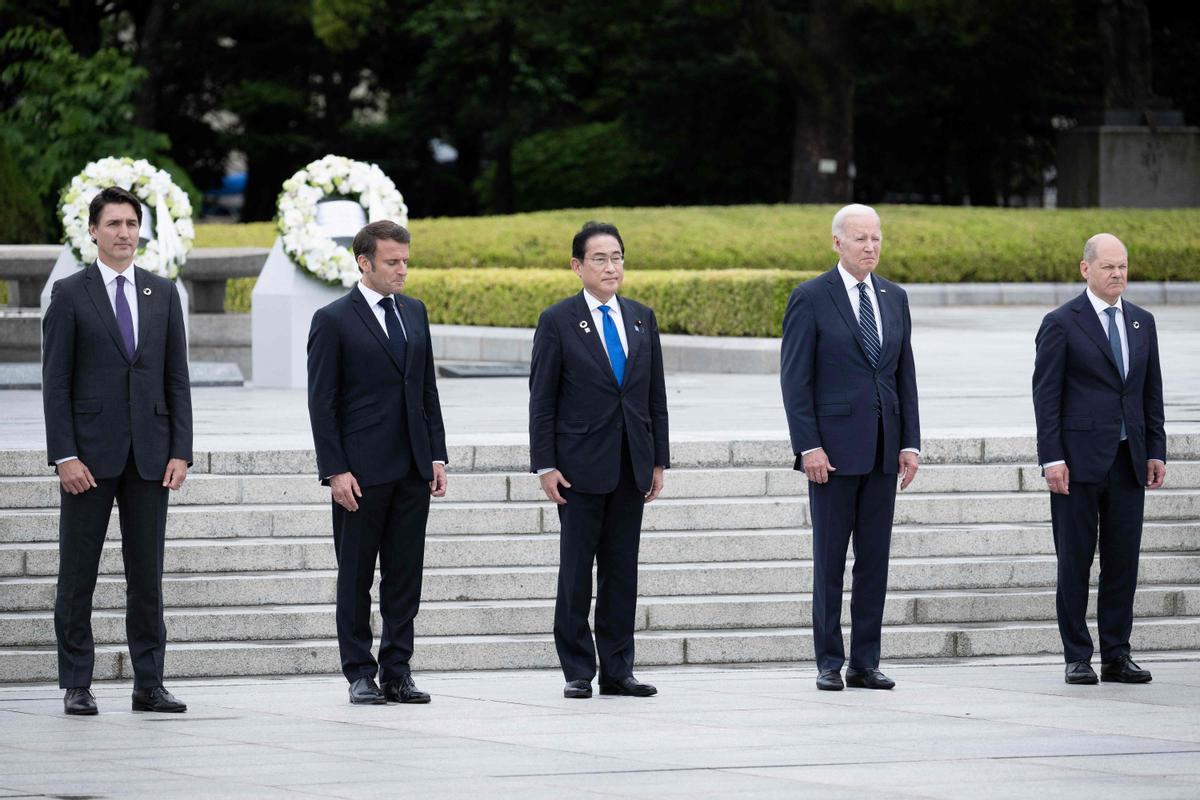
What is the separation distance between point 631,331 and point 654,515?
2.02 metres

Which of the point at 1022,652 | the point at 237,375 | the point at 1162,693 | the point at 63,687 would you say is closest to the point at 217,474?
the point at 63,687

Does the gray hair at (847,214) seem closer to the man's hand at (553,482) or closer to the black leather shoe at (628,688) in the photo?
the man's hand at (553,482)

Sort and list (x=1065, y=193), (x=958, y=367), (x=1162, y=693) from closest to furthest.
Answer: (x=1162, y=693), (x=958, y=367), (x=1065, y=193)

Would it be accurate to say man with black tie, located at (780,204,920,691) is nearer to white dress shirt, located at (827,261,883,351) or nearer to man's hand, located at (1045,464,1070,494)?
white dress shirt, located at (827,261,883,351)

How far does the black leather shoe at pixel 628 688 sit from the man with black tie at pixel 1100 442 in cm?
170

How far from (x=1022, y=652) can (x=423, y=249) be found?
52.2ft

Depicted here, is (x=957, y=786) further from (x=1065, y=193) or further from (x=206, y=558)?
(x=1065, y=193)

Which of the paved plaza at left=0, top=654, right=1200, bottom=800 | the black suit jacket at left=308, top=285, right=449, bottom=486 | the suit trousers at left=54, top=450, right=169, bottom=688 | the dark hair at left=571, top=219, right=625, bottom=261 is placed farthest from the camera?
the dark hair at left=571, top=219, right=625, bottom=261

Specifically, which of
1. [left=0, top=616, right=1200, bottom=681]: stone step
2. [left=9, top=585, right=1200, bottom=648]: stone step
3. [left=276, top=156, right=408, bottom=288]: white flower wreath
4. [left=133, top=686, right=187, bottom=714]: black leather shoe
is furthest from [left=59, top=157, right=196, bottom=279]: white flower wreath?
[left=133, top=686, right=187, bottom=714]: black leather shoe

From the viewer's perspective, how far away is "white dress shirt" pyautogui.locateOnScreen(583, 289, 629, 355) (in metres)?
7.16

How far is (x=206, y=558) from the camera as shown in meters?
8.42

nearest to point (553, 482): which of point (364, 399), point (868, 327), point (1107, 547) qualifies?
point (364, 399)

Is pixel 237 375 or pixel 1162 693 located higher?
pixel 237 375

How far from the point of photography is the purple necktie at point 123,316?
22.3 ft
